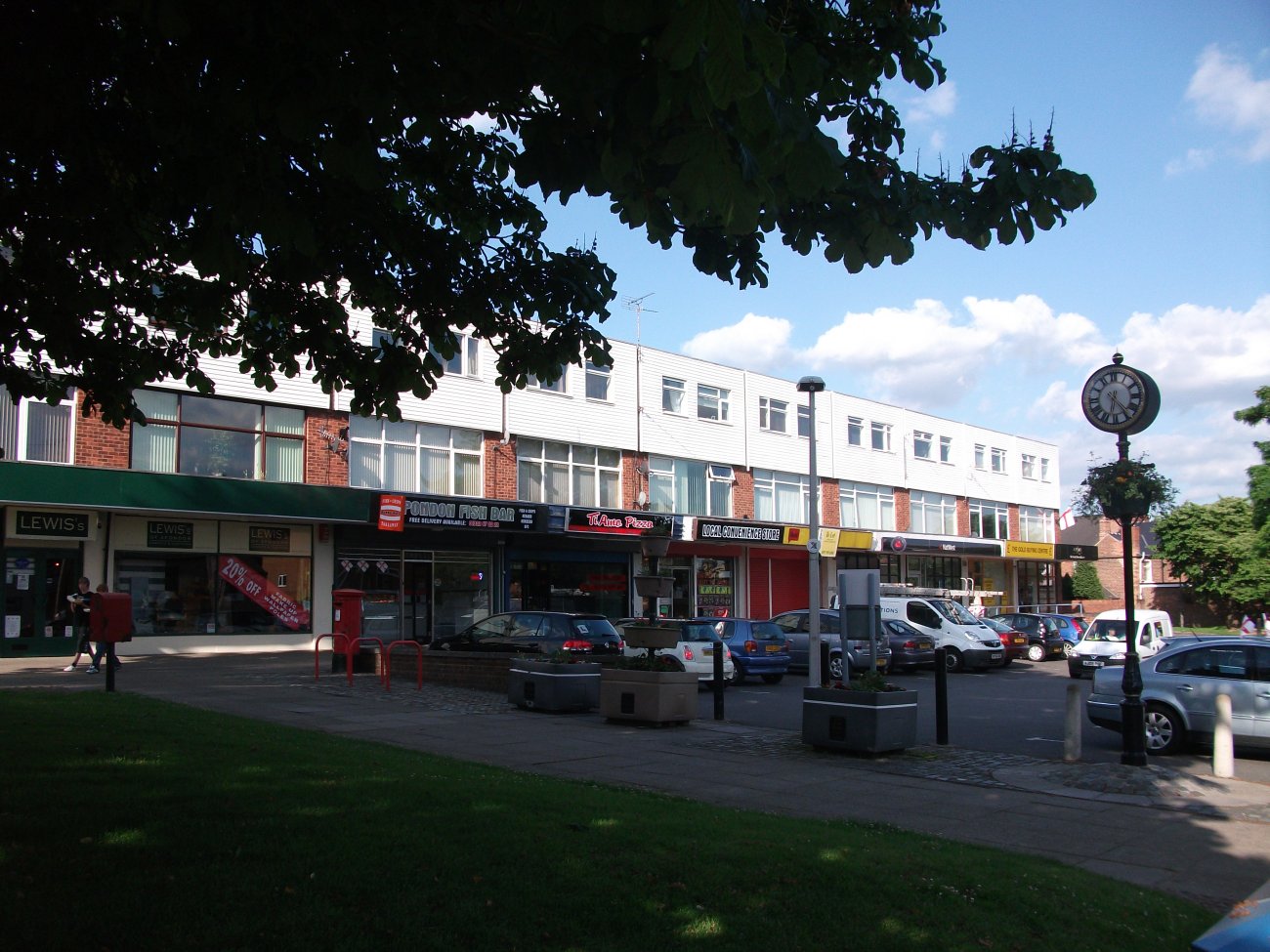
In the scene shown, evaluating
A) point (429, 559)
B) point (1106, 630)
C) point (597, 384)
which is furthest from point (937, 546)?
point (429, 559)

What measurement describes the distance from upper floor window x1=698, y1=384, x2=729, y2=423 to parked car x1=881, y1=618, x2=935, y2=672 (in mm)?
15089

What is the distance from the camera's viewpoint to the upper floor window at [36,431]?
22.9 metres

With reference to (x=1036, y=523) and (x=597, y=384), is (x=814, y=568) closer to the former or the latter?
(x=597, y=384)

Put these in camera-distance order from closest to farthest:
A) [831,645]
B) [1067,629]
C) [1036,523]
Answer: [831,645]
[1067,629]
[1036,523]

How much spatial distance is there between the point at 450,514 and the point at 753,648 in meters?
10.6

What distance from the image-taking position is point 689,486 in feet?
126

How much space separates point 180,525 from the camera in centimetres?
2588

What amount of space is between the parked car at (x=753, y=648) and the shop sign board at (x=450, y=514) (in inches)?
381

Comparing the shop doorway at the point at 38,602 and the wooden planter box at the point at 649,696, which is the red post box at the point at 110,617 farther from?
the shop doorway at the point at 38,602

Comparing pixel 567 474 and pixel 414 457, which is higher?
pixel 414 457

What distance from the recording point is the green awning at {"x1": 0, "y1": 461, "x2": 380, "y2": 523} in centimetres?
2238

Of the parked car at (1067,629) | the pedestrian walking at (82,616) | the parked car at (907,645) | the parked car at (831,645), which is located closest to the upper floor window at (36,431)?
the pedestrian walking at (82,616)

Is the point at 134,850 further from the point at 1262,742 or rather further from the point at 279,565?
the point at 279,565

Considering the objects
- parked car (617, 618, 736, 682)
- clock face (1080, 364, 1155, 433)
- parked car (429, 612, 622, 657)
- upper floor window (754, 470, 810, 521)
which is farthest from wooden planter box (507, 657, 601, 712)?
upper floor window (754, 470, 810, 521)
